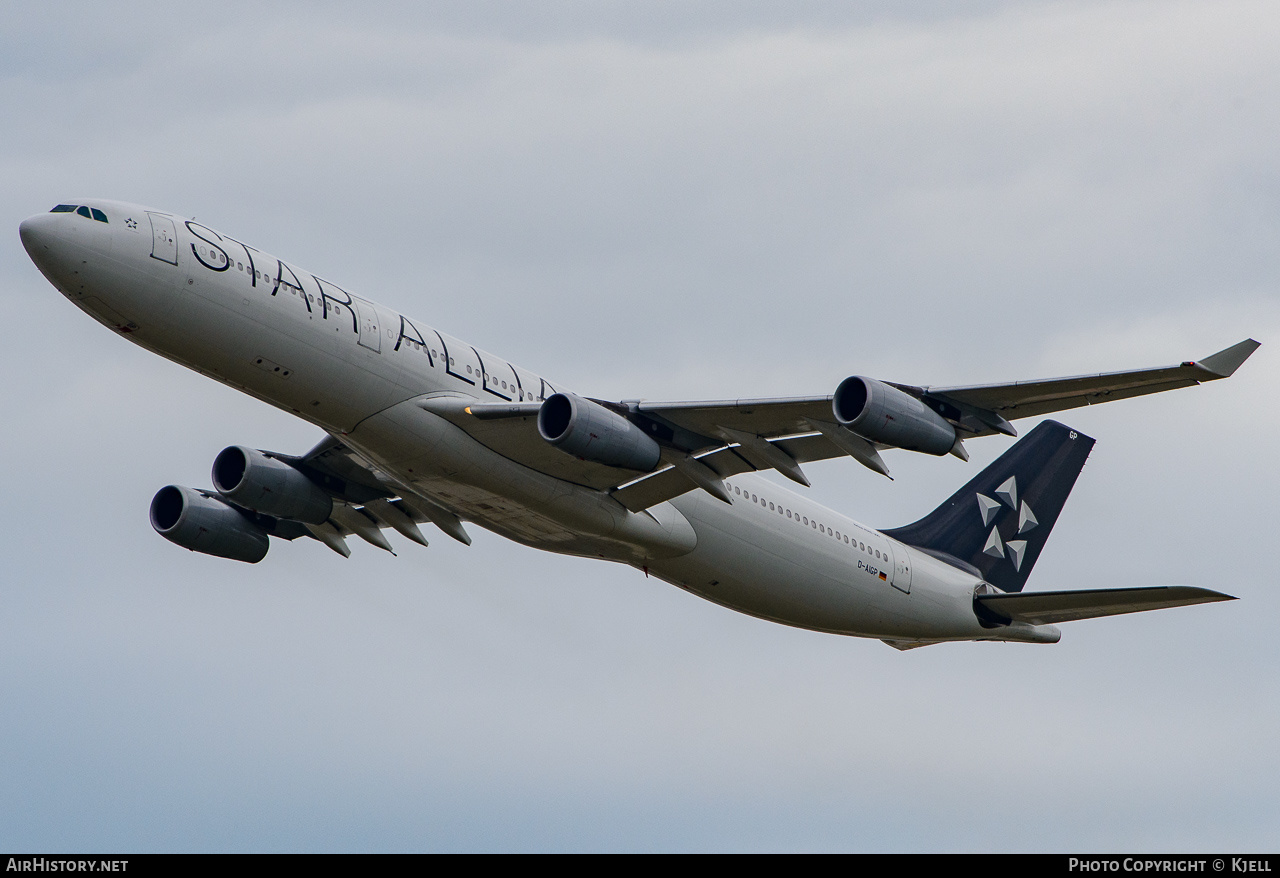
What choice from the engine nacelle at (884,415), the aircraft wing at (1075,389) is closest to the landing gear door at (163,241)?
the engine nacelle at (884,415)

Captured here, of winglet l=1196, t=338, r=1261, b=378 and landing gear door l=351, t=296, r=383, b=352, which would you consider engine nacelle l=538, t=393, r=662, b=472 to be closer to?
landing gear door l=351, t=296, r=383, b=352

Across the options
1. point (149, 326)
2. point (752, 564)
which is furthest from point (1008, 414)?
point (149, 326)

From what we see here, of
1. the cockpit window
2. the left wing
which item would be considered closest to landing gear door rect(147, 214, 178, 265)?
the cockpit window

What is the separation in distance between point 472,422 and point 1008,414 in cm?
1130

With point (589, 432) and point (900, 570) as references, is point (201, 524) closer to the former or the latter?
point (589, 432)

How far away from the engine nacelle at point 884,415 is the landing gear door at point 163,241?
13.7 meters

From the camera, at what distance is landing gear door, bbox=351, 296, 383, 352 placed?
3108 centimetres

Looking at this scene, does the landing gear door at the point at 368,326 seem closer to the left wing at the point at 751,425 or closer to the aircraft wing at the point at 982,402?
the left wing at the point at 751,425

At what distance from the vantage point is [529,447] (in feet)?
105

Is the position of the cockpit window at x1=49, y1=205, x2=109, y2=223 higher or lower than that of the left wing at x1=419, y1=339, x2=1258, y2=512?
higher

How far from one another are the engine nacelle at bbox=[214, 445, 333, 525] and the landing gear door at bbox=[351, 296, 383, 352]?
24.5ft

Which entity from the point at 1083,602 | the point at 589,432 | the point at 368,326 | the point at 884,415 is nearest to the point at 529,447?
the point at 589,432

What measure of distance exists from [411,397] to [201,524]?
34.4 ft
